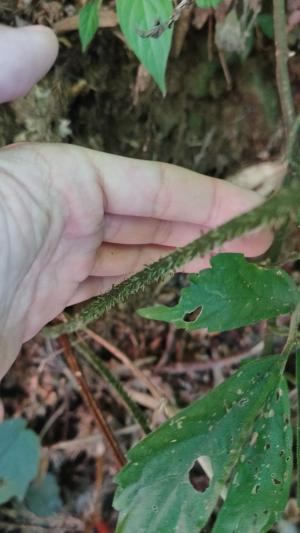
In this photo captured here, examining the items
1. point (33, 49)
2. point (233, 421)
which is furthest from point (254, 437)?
point (33, 49)

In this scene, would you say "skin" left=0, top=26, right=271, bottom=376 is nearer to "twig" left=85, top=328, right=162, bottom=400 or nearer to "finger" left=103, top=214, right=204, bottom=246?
"finger" left=103, top=214, right=204, bottom=246

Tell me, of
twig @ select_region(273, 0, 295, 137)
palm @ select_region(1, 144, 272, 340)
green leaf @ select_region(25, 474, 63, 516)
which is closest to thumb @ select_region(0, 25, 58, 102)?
palm @ select_region(1, 144, 272, 340)

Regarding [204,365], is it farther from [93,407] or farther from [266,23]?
[266,23]

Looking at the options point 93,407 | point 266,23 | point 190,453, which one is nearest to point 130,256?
point 93,407

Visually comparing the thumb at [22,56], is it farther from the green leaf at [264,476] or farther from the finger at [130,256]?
the green leaf at [264,476]

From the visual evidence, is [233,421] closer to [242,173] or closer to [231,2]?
[242,173]
